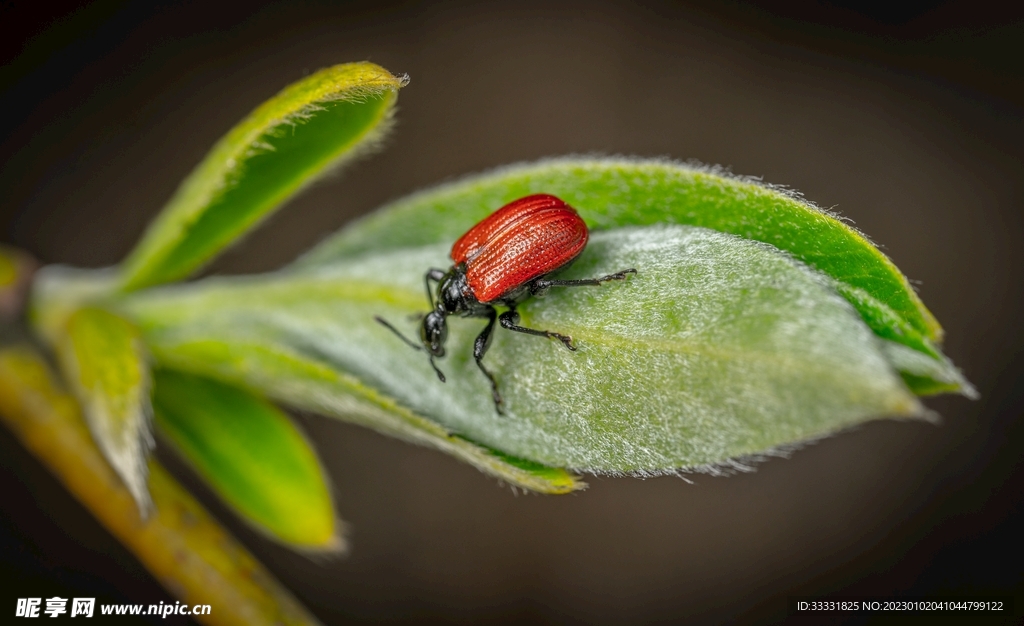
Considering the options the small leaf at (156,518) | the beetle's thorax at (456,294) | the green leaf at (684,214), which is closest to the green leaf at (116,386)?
the small leaf at (156,518)

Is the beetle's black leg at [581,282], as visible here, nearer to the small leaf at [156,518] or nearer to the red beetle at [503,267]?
the red beetle at [503,267]

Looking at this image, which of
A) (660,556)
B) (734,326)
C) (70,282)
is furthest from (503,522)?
(734,326)

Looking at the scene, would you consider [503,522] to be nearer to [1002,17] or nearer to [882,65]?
[882,65]

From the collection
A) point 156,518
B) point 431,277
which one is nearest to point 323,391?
point 431,277

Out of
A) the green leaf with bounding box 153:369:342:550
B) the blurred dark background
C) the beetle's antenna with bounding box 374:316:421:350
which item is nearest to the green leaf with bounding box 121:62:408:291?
the green leaf with bounding box 153:369:342:550

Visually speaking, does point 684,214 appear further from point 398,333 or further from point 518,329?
point 398,333

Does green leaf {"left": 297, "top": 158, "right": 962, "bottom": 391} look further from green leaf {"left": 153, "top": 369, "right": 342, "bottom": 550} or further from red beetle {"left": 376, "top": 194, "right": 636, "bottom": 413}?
green leaf {"left": 153, "top": 369, "right": 342, "bottom": 550}
